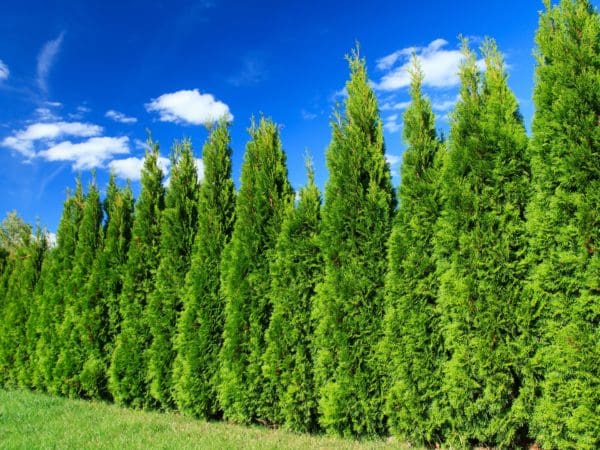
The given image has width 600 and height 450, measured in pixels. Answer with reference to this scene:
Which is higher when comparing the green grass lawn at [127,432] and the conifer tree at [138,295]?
the conifer tree at [138,295]

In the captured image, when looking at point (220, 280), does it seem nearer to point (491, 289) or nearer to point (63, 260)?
point (491, 289)

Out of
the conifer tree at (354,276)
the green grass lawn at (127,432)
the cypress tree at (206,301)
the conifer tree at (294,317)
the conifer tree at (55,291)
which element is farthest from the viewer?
the conifer tree at (55,291)

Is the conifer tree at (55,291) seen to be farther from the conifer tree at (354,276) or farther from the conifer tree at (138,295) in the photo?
the conifer tree at (354,276)

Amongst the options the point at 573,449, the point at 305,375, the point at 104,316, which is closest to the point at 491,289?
the point at 573,449

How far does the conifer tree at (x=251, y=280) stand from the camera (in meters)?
7.22

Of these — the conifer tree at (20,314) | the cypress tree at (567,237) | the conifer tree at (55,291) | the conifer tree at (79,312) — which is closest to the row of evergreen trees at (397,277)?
the cypress tree at (567,237)

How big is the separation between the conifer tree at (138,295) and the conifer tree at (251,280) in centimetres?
222

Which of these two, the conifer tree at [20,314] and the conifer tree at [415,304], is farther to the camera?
the conifer tree at [20,314]

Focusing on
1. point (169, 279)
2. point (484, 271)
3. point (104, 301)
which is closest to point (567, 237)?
point (484, 271)

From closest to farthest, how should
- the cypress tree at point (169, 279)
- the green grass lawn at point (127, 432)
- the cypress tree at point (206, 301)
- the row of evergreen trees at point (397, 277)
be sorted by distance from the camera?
the row of evergreen trees at point (397, 277) → the green grass lawn at point (127, 432) → the cypress tree at point (206, 301) → the cypress tree at point (169, 279)

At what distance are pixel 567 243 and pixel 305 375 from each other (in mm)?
4008

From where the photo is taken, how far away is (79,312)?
10.5m

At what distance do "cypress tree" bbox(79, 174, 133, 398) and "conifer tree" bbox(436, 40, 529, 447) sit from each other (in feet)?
23.7

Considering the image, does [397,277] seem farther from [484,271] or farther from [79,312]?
[79,312]
